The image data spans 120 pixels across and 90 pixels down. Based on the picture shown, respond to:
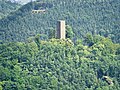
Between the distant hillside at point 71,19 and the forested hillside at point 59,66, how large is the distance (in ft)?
32.2

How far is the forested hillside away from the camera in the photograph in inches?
2427

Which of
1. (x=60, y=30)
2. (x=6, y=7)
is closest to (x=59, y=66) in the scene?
(x=60, y=30)

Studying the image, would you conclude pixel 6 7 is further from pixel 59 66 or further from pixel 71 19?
pixel 59 66

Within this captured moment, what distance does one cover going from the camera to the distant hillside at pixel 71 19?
81875 millimetres

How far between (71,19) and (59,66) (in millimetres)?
20985

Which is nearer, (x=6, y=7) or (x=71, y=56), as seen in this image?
(x=71, y=56)

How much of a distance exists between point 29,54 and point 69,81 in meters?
5.00

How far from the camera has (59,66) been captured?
214 ft

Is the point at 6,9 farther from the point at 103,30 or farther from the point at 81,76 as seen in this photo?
the point at 81,76

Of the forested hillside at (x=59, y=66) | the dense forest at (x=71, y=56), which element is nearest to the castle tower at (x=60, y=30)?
the dense forest at (x=71, y=56)

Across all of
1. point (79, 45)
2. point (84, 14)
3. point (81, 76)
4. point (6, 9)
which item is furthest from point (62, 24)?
point (6, 9)

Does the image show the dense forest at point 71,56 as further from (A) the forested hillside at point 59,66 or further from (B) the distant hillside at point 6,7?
(B) the distant hillside at point 6,7

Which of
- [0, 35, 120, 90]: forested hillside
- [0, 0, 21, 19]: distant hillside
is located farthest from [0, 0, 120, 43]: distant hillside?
[0, 0, 21, 19]: distant hillside

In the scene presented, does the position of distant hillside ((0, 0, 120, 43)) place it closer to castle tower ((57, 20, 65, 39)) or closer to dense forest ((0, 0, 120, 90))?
dense forest ((0, 0, 120, 90))
